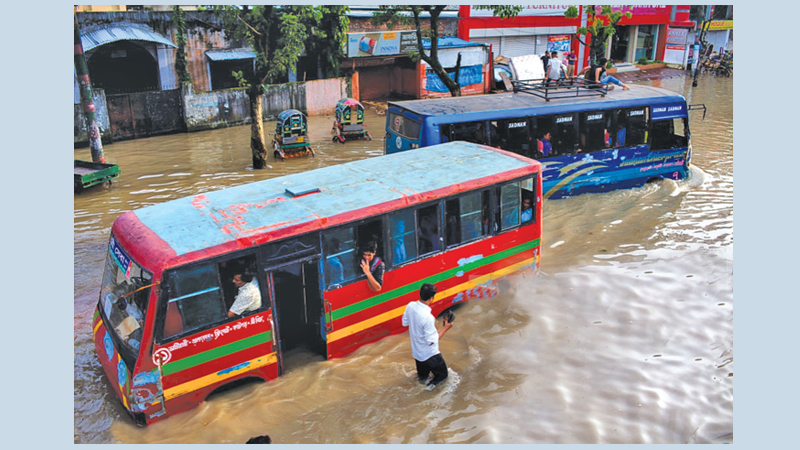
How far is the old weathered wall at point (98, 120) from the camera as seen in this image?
18.6m

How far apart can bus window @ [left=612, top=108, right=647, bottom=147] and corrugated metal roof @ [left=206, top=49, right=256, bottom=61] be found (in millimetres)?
14786

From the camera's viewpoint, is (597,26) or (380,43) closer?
(597,26)

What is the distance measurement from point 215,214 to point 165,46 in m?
16.5

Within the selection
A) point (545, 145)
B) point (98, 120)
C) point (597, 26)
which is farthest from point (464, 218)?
point (597, 26)

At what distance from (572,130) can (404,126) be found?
3677 millimetres

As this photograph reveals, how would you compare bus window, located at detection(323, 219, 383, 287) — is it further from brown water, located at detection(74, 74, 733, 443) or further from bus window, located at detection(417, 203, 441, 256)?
brown water, located at detection(74, 74, 733, 443)

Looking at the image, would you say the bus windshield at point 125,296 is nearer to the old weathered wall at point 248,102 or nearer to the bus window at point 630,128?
the bus window at point 630,128

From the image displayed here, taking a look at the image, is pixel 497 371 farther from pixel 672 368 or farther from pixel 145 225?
pixel 145 225

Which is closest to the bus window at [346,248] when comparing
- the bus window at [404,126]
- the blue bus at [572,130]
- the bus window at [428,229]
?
the bus window at [428,229]

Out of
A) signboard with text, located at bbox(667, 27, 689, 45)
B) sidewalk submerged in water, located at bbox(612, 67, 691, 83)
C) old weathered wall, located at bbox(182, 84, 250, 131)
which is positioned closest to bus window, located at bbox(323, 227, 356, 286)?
old weathered wall, located at bbox(182, 84, 250, 131)

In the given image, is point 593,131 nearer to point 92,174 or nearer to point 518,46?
point 92,174

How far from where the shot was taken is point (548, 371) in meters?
7.12

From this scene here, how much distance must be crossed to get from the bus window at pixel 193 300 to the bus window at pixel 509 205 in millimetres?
4157

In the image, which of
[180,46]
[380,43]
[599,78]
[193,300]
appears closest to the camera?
[193,300]
